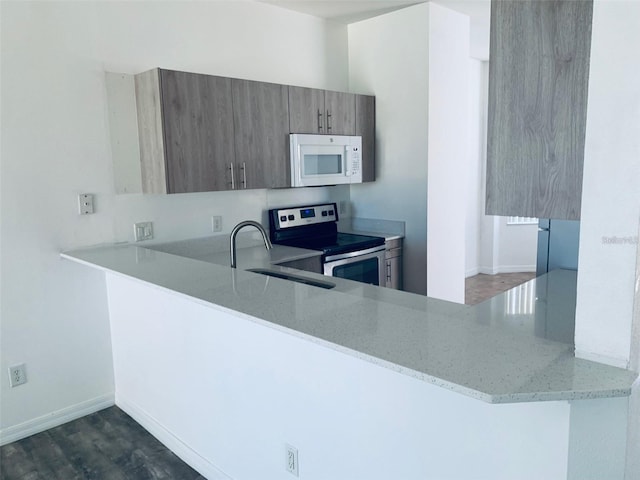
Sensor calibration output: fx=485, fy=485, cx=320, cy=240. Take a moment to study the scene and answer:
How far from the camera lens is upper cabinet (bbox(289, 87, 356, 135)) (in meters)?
3.52

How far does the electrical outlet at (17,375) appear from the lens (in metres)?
2.65

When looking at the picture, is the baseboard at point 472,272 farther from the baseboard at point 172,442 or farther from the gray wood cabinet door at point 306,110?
the baseboard at point 172,442

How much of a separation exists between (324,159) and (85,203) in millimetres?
1731

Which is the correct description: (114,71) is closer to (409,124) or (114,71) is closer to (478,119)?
(409,124)

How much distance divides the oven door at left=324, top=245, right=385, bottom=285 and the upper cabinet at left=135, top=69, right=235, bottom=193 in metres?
0.96

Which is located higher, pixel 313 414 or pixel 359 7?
pixel 359 7

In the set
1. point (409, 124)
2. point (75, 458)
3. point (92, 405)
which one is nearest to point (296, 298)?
point (75, 458)

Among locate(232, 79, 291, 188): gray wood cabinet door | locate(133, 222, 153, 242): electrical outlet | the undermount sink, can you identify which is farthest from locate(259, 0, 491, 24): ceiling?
the undermount sink

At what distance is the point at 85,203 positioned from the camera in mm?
2834

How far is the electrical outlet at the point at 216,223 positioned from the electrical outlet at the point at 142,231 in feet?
1.50

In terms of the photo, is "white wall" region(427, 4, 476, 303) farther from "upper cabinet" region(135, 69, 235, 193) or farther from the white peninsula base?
the white peninsula base

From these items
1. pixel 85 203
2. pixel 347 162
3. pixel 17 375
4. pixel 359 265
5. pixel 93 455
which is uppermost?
pixel 347 162

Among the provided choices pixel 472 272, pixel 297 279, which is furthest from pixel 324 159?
pixel 472 272

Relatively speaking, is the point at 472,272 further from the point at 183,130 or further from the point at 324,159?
the point at 183,130
